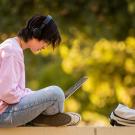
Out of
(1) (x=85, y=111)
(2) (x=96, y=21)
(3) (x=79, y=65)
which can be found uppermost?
(2) (x=96, y=21)

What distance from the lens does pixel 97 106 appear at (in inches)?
583

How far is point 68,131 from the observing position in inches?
188

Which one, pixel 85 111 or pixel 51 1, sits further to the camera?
pixel 85 111

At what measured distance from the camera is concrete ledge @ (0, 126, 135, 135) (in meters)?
4.75

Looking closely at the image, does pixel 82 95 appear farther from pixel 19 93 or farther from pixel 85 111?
pixel 19 93

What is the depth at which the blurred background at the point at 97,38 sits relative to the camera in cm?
1316

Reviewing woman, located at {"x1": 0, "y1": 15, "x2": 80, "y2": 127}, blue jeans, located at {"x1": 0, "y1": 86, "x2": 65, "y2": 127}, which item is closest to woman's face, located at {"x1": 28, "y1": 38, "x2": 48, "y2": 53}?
woman, located at {"x1": 0, "y1": 15, "x2": 80, "y2": 127}

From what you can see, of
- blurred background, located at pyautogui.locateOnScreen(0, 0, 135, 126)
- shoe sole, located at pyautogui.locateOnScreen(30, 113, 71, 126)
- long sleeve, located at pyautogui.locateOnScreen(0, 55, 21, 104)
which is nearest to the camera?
long sleeve, located at pyautogui.locateOnScreen(0, 55, 21, 104)

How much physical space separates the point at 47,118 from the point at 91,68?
30.6 feet

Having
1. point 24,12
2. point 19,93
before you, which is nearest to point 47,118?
point 19,93

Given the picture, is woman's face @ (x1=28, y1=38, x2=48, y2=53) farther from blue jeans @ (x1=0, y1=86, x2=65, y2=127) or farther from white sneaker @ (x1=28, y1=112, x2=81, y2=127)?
white sneaker @ (x1=28, y1=112, x2=81, y2=127)

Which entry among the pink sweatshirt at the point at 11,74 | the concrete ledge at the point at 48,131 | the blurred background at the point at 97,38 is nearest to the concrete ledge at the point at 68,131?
the concrete ledge at the point at 48,131

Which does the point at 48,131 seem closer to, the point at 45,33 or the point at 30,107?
the point at 30,107

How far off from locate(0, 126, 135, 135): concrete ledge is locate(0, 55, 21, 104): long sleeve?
25cm
